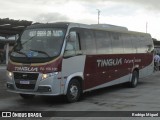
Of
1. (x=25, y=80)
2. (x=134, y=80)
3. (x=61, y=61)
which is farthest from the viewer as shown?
(x=134, y=80)

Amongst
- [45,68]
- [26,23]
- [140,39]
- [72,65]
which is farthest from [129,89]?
[26,23]

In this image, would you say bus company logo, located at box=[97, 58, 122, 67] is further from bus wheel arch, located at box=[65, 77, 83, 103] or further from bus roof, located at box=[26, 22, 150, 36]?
bus wheel arch, located at box=[65, 77, 83, 103]

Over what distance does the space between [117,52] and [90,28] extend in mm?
2635

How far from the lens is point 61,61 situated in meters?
12.2

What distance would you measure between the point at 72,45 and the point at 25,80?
78.6 inches

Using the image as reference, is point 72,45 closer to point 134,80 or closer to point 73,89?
point 73,89

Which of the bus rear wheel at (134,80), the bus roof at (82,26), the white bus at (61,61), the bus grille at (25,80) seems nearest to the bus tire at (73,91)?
the white bus at (61,61)

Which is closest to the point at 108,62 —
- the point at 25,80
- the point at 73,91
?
the point at 73,91

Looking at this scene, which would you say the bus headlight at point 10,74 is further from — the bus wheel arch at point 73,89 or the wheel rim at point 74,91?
the wheel rim at point 74,91

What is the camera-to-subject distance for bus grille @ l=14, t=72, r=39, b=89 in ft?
39.8

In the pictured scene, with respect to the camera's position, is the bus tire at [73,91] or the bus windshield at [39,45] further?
the bus tire at [73,91]

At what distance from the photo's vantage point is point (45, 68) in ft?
39.2

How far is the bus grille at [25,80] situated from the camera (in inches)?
477

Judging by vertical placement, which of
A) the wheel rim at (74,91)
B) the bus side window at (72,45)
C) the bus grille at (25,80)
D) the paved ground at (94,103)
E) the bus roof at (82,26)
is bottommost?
the paved ground at (94,103)
